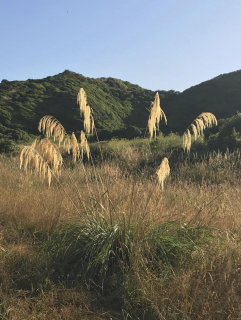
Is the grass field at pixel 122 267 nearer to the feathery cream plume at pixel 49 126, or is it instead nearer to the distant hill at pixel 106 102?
the feathery cream plume at pixel 49 126

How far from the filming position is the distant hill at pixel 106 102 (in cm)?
3606

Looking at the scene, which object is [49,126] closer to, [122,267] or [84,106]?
[84,106]

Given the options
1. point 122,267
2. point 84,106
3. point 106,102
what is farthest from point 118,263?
point 106,102

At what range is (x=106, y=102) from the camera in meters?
43.6

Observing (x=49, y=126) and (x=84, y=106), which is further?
(x=49, y=126)

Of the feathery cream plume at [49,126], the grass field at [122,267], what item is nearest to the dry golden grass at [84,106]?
the feathery cream plume at [49,126]

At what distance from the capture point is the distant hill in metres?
36.1

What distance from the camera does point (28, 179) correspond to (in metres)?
7.37

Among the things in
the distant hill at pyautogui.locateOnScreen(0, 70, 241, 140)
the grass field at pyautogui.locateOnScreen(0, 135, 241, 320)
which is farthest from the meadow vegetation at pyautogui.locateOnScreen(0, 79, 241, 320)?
the distant hill at pyautogui.locateOnScreen(0, 70, 241, 140)

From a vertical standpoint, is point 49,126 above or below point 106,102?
below

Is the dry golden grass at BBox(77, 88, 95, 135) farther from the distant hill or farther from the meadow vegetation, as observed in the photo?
the distant hill

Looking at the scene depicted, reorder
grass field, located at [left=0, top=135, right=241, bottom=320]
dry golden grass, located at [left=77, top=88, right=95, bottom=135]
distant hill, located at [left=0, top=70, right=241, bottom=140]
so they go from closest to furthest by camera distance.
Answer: grass field, located at [left=0, top=135, right=241, bottom=320]
dry golden grass, located at [left=77, top=88, right=95, bottom=135]
distant hill, located at [left=0, top=70, right=241, bottom=140]

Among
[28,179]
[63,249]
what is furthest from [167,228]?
[28,179]

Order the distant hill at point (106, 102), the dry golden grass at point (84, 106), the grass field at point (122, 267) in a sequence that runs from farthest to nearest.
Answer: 1. the distant hill at point (106, 102)
2. the dry golden grass at point (84, 106)
3. the grass field at point (122, 267)
